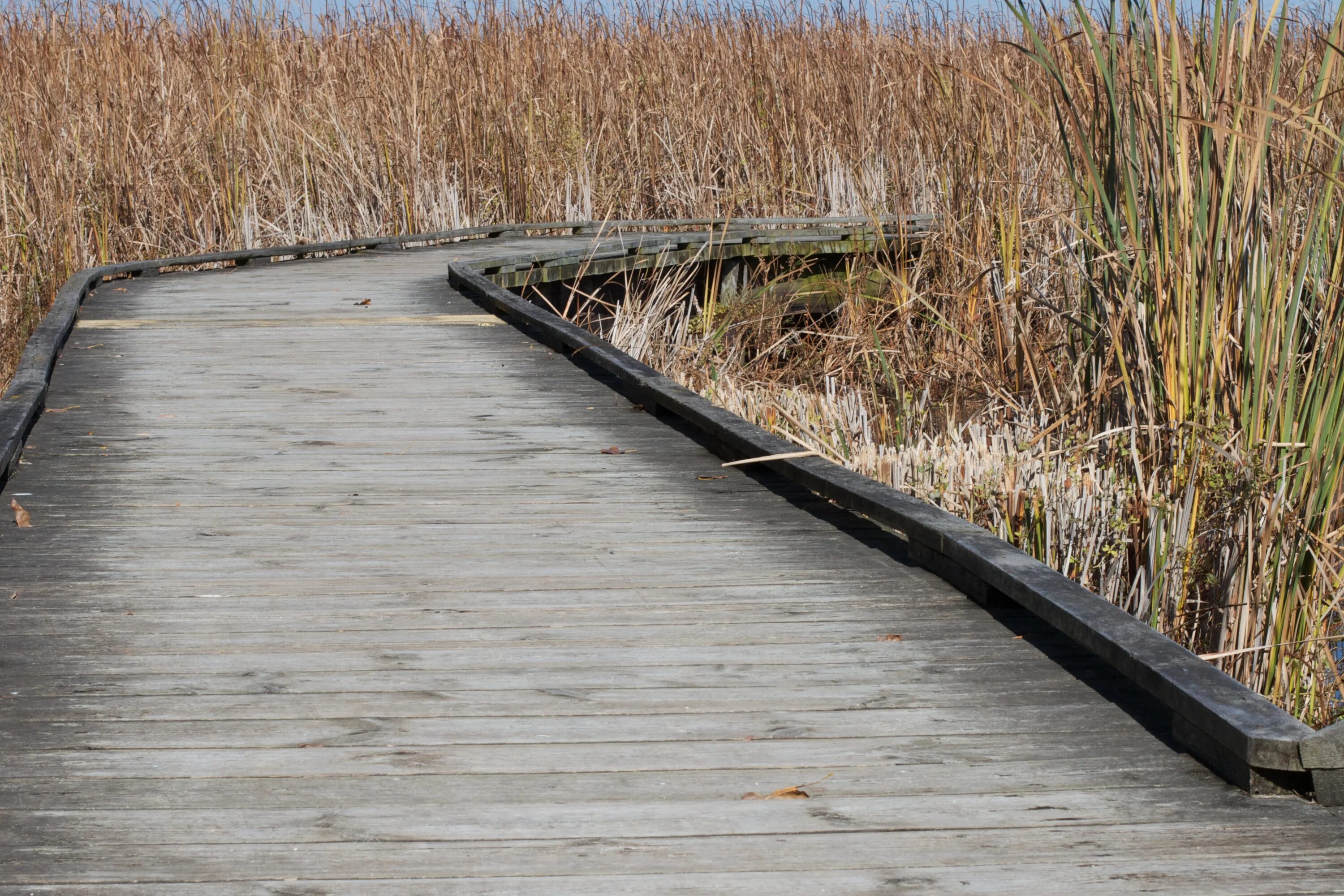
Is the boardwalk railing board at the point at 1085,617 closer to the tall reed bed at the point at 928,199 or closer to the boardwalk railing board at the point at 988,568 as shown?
the boardwalk railing board at the point at 988,568

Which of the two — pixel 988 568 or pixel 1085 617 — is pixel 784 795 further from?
pixel 988 568

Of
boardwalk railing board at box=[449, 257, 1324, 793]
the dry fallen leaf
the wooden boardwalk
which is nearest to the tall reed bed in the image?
boardwalk railing board at box=[449, 257, 1324, 793]

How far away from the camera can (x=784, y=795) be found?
75.5 inches

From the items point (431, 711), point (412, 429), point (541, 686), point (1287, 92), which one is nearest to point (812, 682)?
point (541, 686)

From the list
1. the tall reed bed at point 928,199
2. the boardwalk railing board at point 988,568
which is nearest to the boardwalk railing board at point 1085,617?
the boardwalk railing board at point 988,568

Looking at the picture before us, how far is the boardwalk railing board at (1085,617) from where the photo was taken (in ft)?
6.28

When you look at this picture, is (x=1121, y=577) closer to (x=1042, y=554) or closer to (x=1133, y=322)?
(x=1042, y=554)

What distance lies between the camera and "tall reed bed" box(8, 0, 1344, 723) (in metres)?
3.22

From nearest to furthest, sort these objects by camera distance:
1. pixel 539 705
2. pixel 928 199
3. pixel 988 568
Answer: pixel 539 705
pixel 988 568
pixel 928 199

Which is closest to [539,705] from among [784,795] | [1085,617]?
[784,795]

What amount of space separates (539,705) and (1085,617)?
86cm

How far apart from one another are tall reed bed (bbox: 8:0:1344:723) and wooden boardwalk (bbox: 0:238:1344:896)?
73 centimetres

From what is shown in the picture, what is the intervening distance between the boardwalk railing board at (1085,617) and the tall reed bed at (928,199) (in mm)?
405

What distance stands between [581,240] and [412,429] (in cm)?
559
